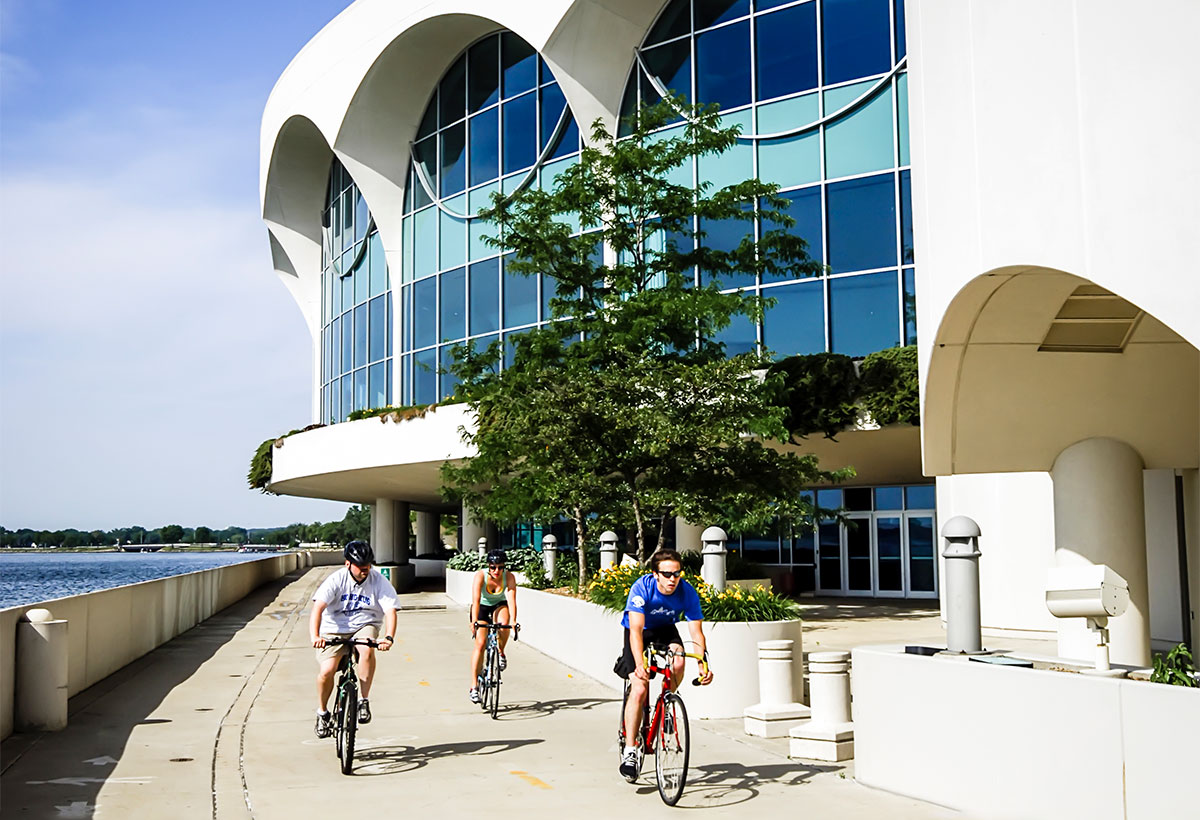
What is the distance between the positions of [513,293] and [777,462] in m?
16.8

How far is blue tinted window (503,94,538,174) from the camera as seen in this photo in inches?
1405

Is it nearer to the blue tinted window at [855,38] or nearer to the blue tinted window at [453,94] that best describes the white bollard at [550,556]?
the blue tinted window at [855,38]

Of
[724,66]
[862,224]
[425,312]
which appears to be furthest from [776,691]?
[425,312]

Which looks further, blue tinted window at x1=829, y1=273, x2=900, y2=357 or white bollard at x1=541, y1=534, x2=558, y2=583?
blue tinted window at x1=829, y1=273, x2=900, y2=357

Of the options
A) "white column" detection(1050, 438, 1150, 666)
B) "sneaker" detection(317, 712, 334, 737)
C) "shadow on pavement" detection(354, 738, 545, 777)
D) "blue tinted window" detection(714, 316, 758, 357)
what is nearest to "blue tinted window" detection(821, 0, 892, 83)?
"blue tinted window" detection(714, 316, 758, 357)

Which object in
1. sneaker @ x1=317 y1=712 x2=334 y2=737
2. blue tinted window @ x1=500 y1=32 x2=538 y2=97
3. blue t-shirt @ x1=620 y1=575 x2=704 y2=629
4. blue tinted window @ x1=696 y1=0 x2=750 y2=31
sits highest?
blue tinted window @ x1=500 y1=32 x2=538 y2=97

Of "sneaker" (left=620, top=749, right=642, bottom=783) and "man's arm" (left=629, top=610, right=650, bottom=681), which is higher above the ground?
"man's arm" (left=629, top=610, right=650, bottom=681)

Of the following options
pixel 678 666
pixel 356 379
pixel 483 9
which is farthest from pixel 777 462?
pixel 356 379

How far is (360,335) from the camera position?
45.2m

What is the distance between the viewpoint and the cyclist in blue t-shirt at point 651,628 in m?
8.67

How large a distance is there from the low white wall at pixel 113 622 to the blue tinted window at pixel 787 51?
1819 cm

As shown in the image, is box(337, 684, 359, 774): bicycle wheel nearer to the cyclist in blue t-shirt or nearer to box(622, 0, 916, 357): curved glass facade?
the cyclist in blue t-shirt

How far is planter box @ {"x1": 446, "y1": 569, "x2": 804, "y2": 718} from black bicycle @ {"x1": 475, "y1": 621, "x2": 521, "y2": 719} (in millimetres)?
1945

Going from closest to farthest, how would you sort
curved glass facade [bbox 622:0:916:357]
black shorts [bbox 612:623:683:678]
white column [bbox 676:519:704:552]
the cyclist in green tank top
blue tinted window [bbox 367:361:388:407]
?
1. black shorts [bbox 612:623:683:678]
2. the cyclist in green tank top
3. curved glass facade [bbox 622:0:916:357]
4. white column [bbox 676:519:704:552]
5. blue tinted window [bbox 367:361:388:407]
